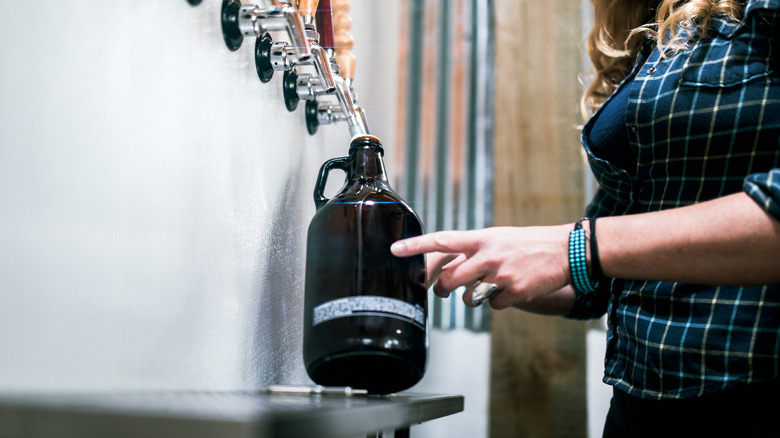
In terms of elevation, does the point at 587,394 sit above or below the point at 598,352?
below

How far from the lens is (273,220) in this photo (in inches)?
29.5

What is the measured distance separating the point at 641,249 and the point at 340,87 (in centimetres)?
44

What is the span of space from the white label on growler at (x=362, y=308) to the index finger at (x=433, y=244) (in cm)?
5

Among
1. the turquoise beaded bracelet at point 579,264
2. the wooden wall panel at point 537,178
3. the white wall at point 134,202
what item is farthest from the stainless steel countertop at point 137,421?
the wooden wall panel at point 537,178

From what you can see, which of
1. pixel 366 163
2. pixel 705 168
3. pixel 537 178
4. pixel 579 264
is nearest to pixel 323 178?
pixel 366 163

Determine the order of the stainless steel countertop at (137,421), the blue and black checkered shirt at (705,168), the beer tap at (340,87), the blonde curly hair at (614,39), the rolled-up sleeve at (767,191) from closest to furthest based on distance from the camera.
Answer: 1. the stainless steel countertop at (137,421)
2. the rolled-up sleeve at (767,191)
3. the blue and black checkered shirt at (705,168)
4. the beer tap at (340,87)
5. the blonde curly hair at (614,39)

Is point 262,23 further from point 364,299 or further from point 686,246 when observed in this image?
point 686,246

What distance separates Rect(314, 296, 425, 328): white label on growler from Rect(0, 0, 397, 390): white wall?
116mm

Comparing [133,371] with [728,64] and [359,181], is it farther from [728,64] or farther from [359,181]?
[728,64]

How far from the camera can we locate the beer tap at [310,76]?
71 centimetres

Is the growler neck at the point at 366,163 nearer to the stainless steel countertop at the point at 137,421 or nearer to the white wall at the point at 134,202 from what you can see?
the white wall at the point at 134,202

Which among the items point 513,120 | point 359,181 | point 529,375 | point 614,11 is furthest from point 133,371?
point 513,120

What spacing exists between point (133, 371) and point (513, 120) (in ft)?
5.57

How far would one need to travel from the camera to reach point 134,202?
1.45 feet
